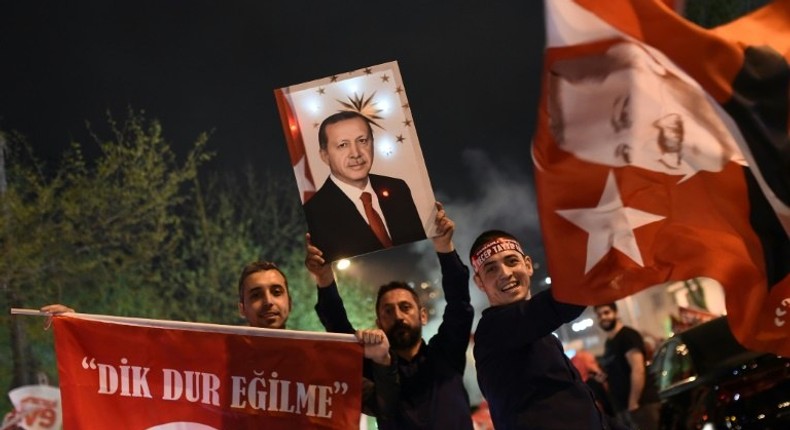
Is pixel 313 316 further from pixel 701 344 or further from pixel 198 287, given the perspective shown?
pixel 701 344

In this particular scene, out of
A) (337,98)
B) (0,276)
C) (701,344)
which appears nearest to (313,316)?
(0,276)

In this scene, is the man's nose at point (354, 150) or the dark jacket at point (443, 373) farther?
the man's nose at point (354, 150)

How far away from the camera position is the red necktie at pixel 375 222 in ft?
15.2

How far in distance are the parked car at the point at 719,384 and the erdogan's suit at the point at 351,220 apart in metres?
3.27

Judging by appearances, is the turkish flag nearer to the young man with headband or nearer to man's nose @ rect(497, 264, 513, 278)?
the young man with headband

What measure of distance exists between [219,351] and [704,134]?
2646 millimetres

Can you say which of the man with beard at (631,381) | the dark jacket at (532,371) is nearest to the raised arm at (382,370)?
the dark jacket at (532,371)

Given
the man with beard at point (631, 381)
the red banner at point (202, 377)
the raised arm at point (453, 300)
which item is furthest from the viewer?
the man with beard at point (631, 381)

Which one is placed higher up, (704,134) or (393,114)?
(393,114)

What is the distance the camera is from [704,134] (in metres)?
3.61

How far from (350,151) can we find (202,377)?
1470 mm

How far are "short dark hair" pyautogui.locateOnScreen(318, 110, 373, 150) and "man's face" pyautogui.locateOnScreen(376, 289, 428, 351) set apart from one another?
0.92 m

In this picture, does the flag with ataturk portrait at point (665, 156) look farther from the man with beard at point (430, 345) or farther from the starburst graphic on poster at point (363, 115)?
the starburst graphic on poster at point (363, 115)

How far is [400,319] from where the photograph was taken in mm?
4727
